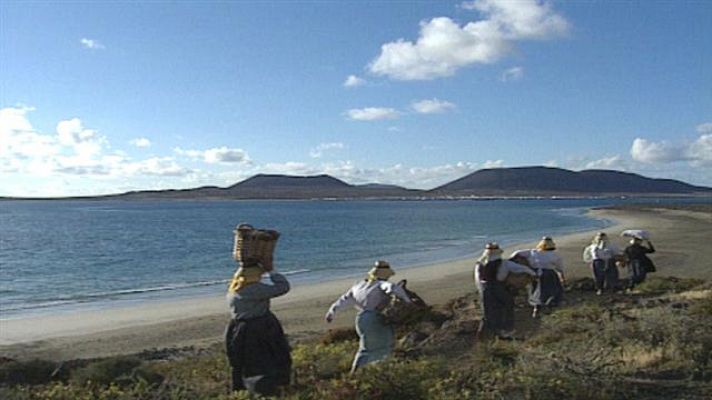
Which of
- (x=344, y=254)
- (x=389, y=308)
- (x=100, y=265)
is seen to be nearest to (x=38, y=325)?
(x=389, y=308)

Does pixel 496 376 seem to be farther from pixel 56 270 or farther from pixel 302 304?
pixel 56 270

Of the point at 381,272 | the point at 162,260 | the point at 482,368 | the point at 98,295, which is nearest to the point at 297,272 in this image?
the point at 98,295

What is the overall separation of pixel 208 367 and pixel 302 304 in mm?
12368

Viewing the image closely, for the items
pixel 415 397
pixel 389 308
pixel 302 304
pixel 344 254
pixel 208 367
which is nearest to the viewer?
pixel 415 397

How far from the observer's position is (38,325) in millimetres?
20859

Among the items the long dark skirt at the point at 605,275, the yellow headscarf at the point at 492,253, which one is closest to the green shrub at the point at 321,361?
the yellow headscarf at the point at 492,253

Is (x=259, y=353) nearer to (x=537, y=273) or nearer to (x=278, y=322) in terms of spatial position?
(x=278, y=322)

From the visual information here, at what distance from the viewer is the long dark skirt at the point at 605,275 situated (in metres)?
17.4

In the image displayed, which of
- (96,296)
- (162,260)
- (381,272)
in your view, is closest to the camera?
(381,272)

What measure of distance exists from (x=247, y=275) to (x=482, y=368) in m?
2.46

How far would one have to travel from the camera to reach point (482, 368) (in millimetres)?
7836

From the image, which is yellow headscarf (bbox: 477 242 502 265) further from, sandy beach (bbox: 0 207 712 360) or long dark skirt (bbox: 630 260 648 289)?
long dark skirt (bbox: 630 260 648 289)

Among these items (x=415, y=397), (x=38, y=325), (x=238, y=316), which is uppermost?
(x=238, y=316)

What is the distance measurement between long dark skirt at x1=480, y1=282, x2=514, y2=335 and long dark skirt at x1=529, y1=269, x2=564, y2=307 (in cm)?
Answer: 315
